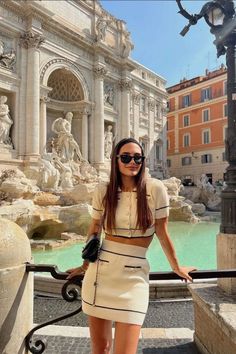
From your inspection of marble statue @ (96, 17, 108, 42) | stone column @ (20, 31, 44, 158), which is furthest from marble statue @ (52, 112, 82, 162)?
marble statue @ (96, 17, 108, 42)

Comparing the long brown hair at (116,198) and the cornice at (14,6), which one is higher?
the cornice at (14,6)

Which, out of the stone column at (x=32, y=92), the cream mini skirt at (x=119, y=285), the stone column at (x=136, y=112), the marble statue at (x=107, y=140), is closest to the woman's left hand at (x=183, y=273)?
the cream mini skirt at (x=119, y=285)

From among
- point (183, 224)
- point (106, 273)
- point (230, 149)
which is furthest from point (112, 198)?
point (183, 224)

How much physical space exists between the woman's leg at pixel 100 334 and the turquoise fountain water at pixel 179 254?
192 inches

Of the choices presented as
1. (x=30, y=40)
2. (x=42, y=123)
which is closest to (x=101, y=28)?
(x=30, y=40)

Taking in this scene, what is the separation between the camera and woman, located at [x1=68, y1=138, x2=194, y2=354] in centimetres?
163

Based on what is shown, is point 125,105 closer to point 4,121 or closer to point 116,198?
point 4,121

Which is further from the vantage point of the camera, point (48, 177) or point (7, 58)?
point (7, 58)

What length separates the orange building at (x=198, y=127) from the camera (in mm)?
33000

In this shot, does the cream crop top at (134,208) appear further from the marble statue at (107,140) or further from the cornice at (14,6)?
the marble statue at (107,140)

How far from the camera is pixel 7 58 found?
15836mm

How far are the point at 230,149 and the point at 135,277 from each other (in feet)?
5.62

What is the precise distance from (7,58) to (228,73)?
49.4ft

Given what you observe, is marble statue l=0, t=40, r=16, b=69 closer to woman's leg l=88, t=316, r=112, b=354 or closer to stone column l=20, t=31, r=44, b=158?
stone column l=20, t=31, r=44, b=158
